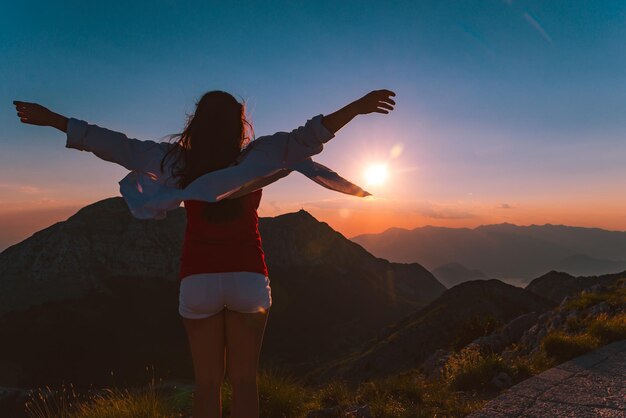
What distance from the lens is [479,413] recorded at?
12.7 feet

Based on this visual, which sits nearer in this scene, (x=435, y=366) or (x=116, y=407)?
(x=116, y=407)

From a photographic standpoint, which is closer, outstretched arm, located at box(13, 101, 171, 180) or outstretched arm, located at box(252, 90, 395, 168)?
outstretched arm, located at box(252, 90, 395, 168)

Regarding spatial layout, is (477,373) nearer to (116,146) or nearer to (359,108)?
(359,108)

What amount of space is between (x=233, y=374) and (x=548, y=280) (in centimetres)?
8742

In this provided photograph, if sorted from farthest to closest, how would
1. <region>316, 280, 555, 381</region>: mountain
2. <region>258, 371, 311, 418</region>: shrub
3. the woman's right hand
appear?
1. <region>316, 280, 555, 381</region>: mountain
2. <region>258, 371, 311, 418</region>: shrub
3. the woman's right hand

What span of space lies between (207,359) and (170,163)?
1.11 metres

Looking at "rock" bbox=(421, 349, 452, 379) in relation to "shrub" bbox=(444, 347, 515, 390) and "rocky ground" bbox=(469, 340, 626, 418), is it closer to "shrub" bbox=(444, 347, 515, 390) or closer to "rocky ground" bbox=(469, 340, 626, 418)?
"shrub" bbox=(444, 347, 515, 390)

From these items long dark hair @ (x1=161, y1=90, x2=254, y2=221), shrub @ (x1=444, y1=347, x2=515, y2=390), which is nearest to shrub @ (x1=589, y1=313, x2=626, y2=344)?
shrub @ (x1=444, y1=347, x2=515, y2=390)

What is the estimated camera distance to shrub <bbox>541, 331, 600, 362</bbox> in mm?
5996

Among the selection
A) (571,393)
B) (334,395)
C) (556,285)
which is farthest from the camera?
(556,285)

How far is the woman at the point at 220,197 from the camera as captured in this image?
84.4 inches

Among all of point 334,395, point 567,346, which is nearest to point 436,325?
point 567,346

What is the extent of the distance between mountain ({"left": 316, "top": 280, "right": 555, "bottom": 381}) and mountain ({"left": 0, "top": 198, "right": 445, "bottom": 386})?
23.0 m

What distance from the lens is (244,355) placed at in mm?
2252
